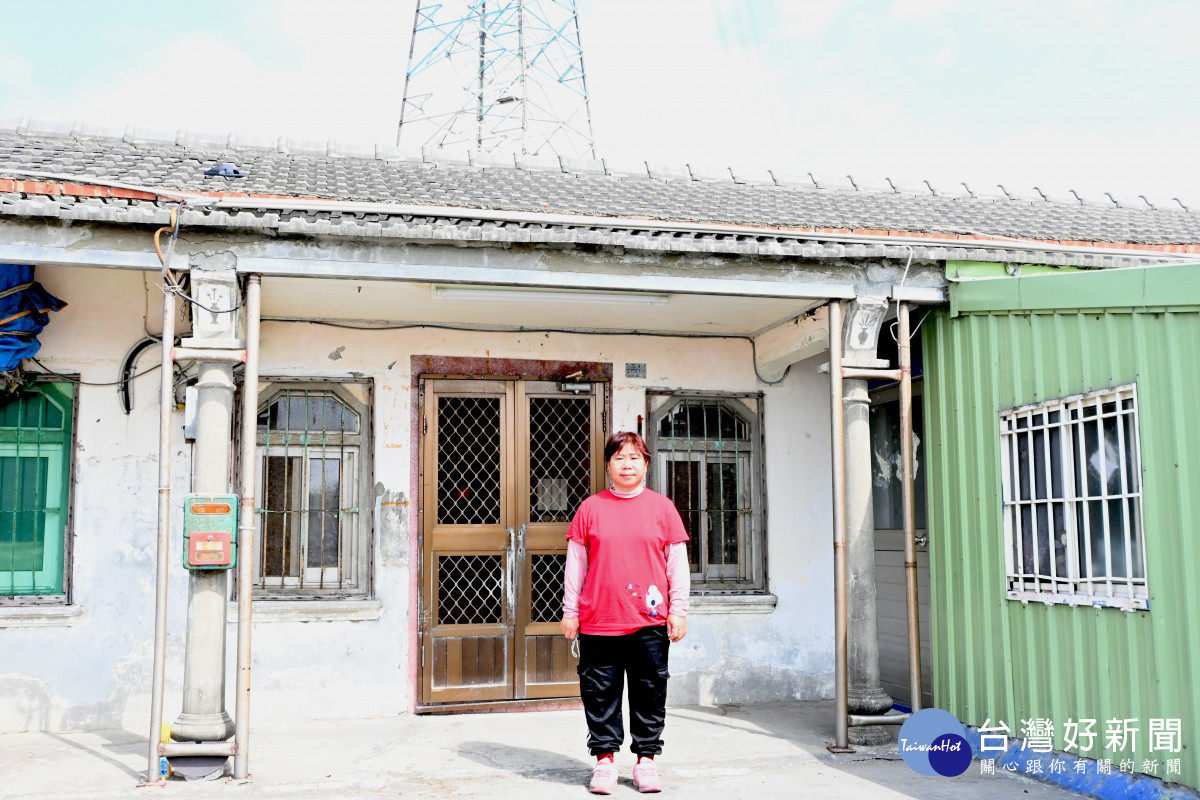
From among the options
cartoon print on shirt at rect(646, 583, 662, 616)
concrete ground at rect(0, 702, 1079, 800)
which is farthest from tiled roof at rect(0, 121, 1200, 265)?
concrete ground at rect(0, 702, 1079, 800)

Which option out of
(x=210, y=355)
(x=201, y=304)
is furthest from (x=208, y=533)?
(x=201, y=304)

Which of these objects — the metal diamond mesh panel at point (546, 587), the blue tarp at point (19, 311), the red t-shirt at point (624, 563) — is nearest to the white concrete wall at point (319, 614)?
the blue tarp at point (19, 311)

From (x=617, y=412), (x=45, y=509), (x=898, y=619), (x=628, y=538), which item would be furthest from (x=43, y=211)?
(x=898, y=619)

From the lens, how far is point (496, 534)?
7.43 meters

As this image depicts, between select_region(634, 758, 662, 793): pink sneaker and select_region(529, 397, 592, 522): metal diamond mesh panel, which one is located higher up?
select_region(529, 397, 592, 522): metal diamond mesh panel

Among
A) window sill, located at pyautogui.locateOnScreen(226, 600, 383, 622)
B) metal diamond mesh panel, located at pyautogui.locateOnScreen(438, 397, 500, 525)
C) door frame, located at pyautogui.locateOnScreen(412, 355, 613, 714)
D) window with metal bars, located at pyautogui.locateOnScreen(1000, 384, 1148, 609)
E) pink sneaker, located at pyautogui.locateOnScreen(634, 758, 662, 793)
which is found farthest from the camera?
metal diamond mesh panel, located at pyautogui.locateOnScreen(438, 397, 500, 525)

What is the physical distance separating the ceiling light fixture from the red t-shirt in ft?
5.38

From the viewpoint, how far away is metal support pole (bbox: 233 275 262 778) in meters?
5.35

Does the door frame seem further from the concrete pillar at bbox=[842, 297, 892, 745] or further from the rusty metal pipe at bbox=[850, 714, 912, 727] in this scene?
the rusty metal pipe at bbox=[850, 714, 912, 727]

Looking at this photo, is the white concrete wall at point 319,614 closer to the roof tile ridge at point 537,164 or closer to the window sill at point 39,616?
the window sill at point 39,616

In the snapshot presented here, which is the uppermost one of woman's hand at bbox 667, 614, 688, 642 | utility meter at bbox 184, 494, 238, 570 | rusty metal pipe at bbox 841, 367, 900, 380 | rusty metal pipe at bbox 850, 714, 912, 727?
rusty metal pipe at bbox 841, 367, 900, 380

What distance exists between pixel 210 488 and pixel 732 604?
13.0 ft

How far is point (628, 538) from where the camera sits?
5.12 m

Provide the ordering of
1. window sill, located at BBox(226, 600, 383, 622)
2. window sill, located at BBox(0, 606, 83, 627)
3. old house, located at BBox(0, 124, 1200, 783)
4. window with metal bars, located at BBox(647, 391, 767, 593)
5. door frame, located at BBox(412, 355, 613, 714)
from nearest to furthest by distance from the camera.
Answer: old house, located at BBox(0, 124, 1200, 783) < window sill, located at BBox(0, 606, 83, 627) < window sill, located at BBox(226, 600, 383, 622) < door frame, located at BBox(412, 355, 613, 714) < window with metal bars, located at BBox(647, 391, 767, 593)
